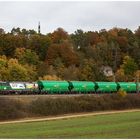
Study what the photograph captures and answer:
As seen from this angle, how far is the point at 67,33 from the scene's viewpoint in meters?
163

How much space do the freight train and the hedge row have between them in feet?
13.6

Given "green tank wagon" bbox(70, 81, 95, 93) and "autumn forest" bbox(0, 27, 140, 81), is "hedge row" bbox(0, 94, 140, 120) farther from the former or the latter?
"autumn forest" bbox(0, 27, 140, 81)

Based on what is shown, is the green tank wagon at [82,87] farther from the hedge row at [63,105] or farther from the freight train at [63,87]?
the hedge row at [63,105]

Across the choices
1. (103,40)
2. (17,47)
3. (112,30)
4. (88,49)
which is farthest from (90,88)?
(112,30)

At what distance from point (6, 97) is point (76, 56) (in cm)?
6787

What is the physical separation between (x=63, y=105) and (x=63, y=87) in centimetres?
874

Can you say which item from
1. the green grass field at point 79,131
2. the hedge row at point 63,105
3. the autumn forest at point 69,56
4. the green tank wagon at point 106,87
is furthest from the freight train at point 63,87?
the green grass field at point 79,131

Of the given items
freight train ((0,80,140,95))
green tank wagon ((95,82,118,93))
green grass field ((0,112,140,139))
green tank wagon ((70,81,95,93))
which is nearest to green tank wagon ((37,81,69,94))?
freight train ((0,80,140,95))

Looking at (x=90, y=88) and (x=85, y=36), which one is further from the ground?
(x=85, y=36)

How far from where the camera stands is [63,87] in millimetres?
80125

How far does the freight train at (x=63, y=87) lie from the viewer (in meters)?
74.5

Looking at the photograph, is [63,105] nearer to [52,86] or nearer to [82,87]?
[52,86]

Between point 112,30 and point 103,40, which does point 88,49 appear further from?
point 112,30

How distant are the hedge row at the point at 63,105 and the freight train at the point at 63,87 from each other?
4.14m
